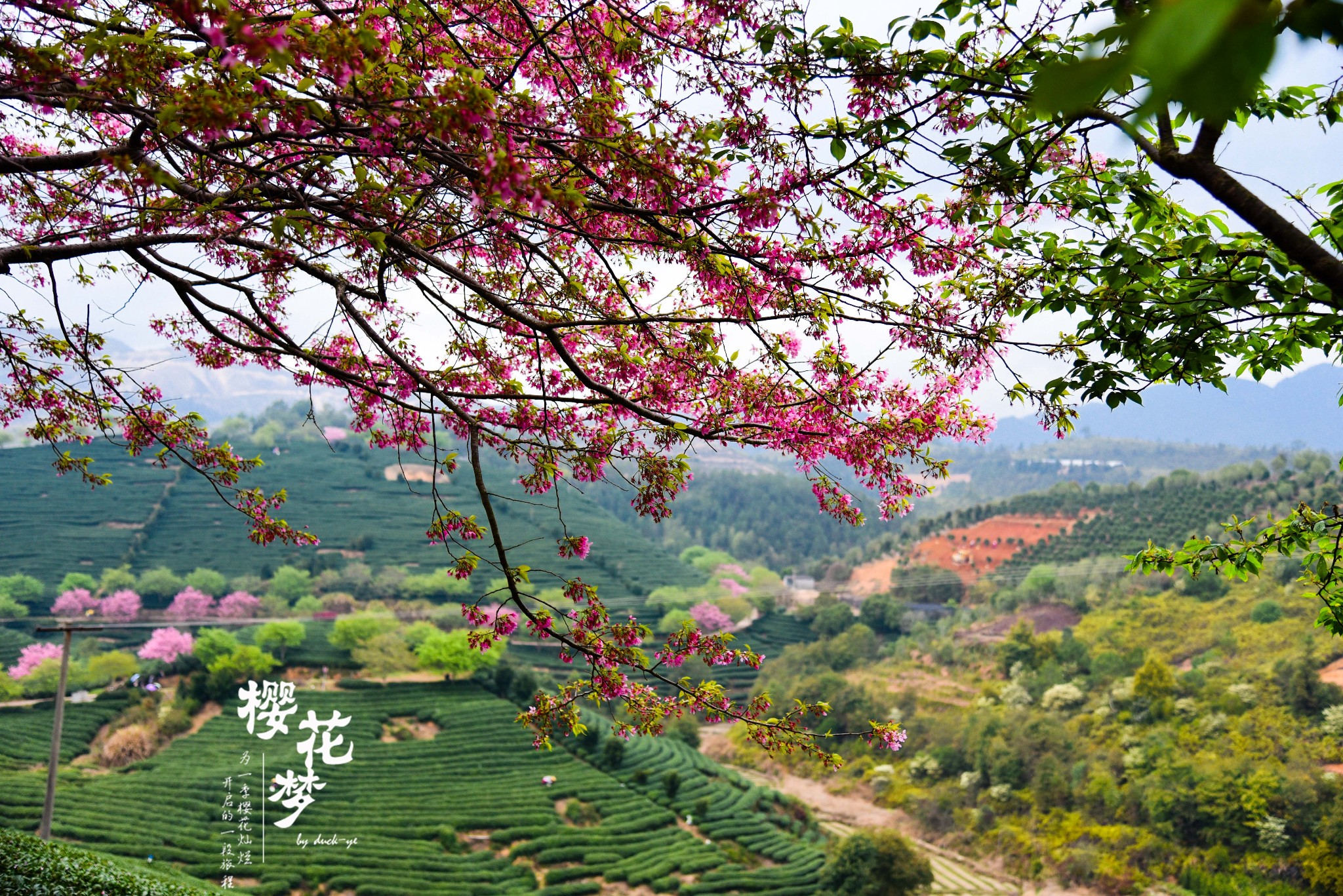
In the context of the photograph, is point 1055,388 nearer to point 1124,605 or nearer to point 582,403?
point 582,403

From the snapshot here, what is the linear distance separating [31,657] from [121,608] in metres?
4.26

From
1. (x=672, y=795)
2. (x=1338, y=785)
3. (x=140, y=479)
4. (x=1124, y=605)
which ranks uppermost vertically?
(x=140, y=479)

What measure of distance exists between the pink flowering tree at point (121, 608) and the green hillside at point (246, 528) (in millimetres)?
4559

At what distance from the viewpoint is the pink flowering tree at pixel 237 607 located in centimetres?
3077

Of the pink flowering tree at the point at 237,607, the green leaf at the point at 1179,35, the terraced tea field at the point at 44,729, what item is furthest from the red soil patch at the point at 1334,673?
the pink flowering tree at the point at 237,607

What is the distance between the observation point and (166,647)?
25.4 m

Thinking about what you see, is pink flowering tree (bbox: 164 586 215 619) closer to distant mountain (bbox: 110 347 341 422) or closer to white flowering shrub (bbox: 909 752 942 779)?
white flowering shrub (bbox: 909 752 942 779)

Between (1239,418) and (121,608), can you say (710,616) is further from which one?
(1239,418)

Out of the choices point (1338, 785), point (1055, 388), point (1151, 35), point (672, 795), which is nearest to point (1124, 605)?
point (1338, 785)

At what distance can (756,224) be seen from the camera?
257cm

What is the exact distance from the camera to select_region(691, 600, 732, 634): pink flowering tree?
3653 centimetres

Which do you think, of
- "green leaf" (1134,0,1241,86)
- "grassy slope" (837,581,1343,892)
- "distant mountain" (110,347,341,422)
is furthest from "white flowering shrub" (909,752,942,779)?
"distant mountain" (110,347,341,422)

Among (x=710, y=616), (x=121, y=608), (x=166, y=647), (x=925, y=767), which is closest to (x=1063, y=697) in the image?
(x=925, y=767)

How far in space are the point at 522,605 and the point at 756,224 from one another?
4.82 feet
